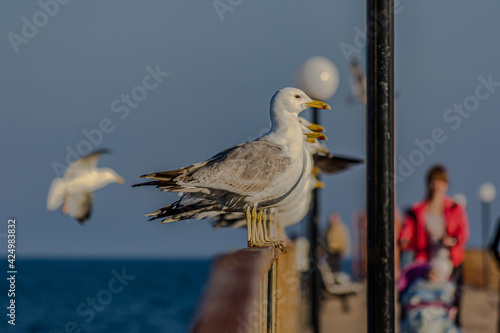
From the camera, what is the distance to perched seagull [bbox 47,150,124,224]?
399 inches

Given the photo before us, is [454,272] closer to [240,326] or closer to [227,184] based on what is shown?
[227,184]

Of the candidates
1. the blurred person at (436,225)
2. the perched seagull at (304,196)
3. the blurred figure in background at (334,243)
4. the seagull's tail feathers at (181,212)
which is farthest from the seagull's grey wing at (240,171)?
the blurred figure in background at (334,243)

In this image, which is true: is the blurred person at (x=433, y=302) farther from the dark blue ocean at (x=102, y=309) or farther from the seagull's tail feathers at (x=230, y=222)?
the dark blue ocean at (x=102, y=309)

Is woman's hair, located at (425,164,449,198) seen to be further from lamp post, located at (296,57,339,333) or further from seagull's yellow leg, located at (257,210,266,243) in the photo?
seagull's yellow leg, located at (257,210,266,243)

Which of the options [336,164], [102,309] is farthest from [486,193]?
[102,309]

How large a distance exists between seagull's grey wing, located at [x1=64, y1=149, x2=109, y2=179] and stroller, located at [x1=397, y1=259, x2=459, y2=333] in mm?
4351

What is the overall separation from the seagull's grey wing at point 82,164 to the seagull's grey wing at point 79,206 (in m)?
0.47

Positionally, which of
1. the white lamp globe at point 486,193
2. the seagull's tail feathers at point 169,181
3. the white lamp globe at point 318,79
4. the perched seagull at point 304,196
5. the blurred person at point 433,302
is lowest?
the blurred person at point 433,302

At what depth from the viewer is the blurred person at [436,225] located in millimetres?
8477

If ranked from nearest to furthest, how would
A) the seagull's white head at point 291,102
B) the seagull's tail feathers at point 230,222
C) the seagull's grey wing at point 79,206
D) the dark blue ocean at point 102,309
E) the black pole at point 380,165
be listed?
the black pole at point 380,165
the seagull's white head at point 291,102
the seagull's tail feathers at point 230,222
the seagull's grey wing at point 79,206
the dark blue ocean at point 102,309

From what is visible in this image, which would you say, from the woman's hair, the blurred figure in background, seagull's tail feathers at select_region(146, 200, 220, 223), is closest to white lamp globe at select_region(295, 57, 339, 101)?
the woman's hair

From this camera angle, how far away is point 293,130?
639cm

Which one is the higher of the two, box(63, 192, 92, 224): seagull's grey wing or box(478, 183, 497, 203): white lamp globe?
box(478, 183, 497, 203): white lamp globe

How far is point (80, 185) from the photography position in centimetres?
1065
